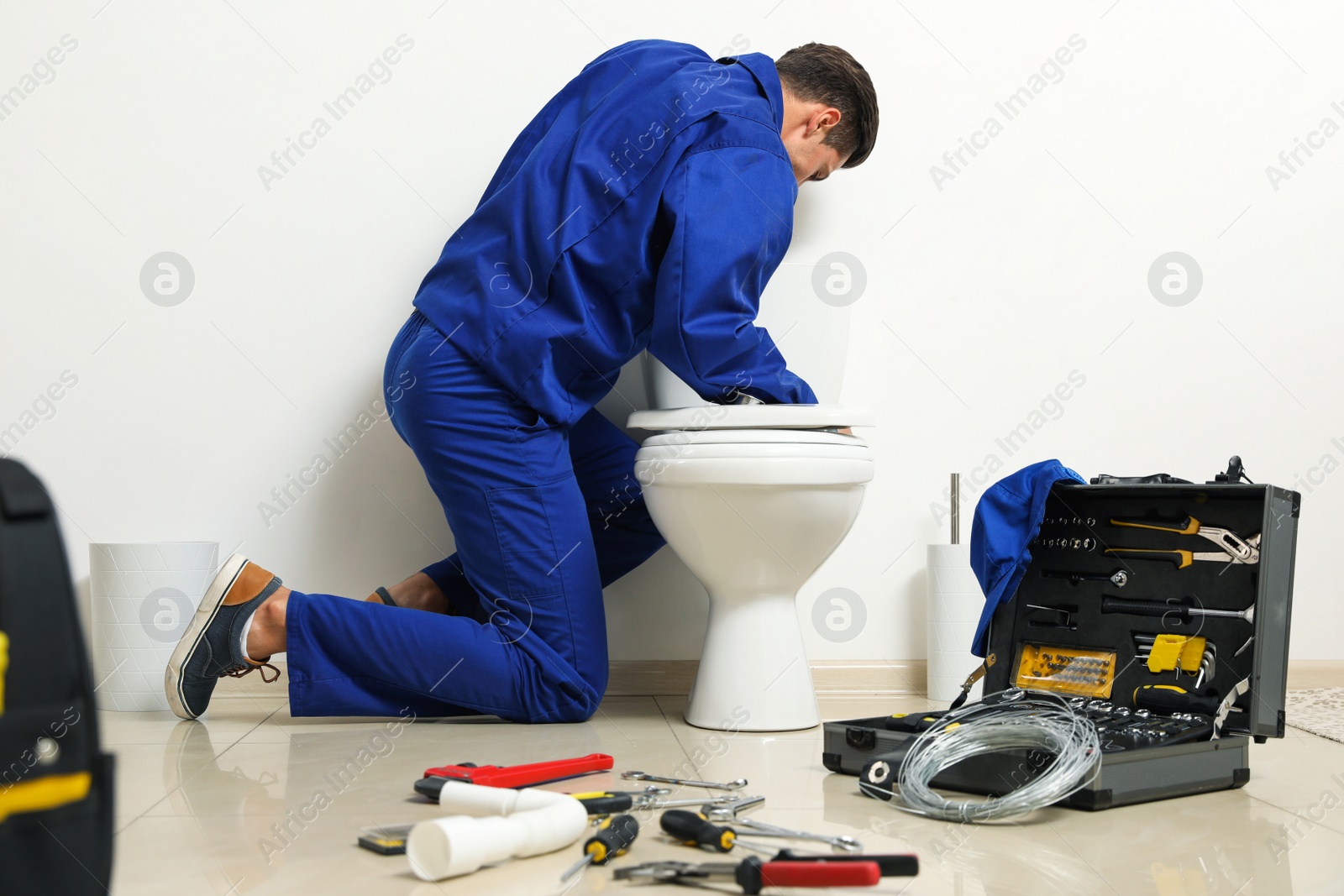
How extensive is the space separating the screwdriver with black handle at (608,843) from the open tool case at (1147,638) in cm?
Answer: 36

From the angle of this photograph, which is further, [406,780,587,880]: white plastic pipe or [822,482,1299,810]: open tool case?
[822,482,1299,810]: open tool case

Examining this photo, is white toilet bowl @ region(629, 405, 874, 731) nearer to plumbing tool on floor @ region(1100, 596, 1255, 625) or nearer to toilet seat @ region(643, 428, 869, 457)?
toilet seat @ region(643, 428, 869, 457)

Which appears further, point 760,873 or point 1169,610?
point 1169,610

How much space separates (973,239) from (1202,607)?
3.29ft

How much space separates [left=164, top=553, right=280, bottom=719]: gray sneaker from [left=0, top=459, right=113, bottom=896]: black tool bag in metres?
1.13

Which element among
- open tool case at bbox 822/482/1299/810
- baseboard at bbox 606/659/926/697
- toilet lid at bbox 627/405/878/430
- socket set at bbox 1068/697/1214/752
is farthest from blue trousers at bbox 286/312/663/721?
socket set at bbox 1068/697/1214/752

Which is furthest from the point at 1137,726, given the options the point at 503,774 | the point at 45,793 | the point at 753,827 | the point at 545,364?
the point at 45,793

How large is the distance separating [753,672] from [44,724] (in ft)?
4.15

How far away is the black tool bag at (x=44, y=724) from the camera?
1.71ft

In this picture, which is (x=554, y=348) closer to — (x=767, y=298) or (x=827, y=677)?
(x=767, y=298)

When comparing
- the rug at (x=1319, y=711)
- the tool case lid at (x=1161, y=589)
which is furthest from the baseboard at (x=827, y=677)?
the rug at (x=1319, y=711)

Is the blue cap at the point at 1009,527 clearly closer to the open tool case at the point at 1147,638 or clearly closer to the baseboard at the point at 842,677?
the open tool case at the point at 1147,638

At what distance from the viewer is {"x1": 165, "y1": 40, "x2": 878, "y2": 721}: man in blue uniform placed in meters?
1.62

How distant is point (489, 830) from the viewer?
2.84 ft
